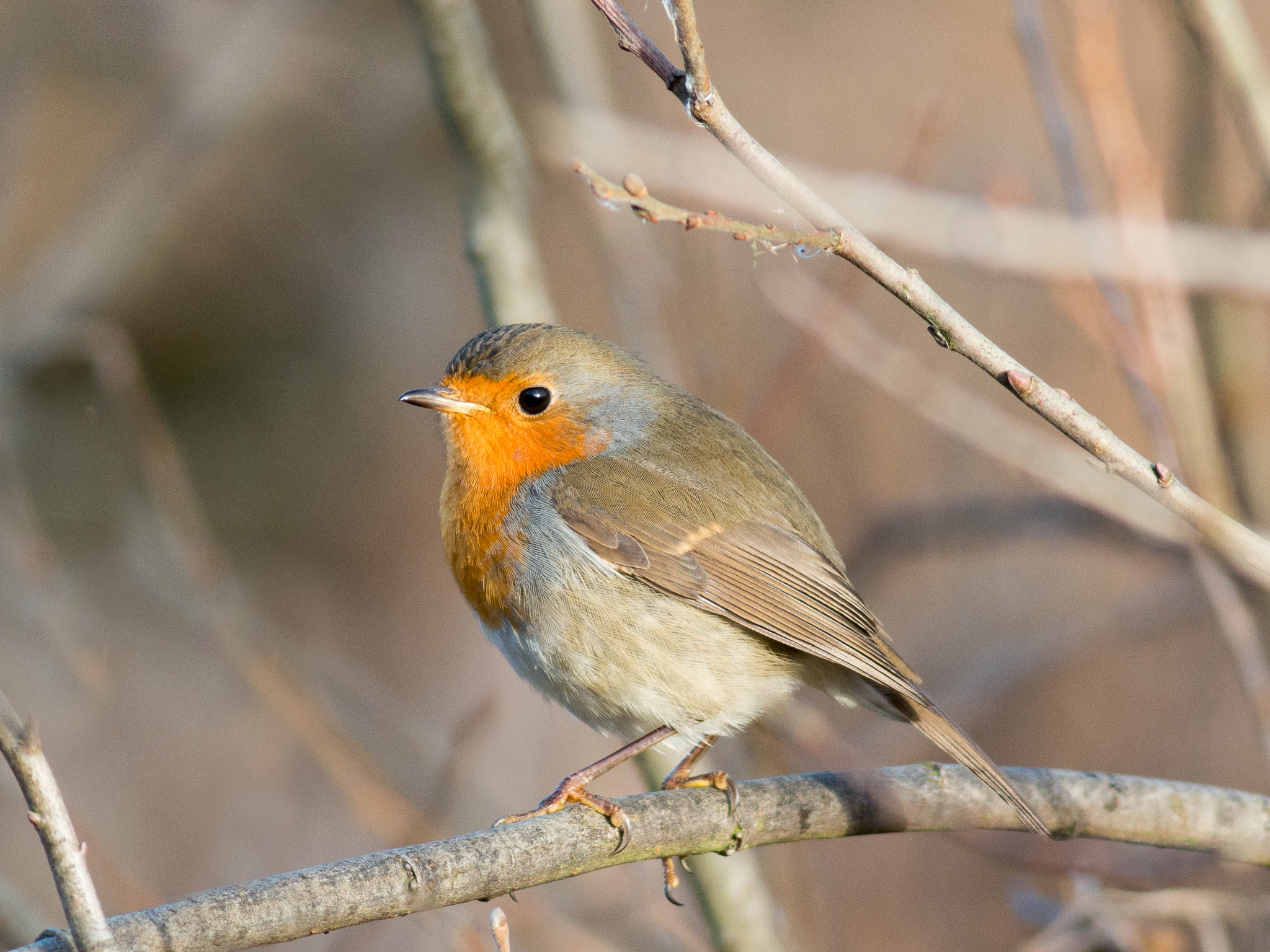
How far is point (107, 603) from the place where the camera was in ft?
21.3

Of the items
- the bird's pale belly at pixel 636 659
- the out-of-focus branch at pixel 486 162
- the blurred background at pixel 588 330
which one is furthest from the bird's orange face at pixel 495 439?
the blurred background at pixel 588 330

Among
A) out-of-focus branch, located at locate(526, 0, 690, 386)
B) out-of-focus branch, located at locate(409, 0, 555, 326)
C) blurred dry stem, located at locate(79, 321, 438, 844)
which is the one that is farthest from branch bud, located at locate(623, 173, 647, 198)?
blurred dry stem, located at locate(79, 321, 438, 844)

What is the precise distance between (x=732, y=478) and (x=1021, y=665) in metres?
2.12

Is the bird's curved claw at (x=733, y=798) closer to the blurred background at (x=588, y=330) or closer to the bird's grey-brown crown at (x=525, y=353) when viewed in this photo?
the blurred background at (x=588, y=330)

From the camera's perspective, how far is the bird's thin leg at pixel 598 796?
7.51 feet

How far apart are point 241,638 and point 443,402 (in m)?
1.24

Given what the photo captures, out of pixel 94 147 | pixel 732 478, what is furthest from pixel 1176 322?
pixel 94 147

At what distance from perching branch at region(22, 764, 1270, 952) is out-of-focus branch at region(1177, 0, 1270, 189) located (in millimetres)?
1521

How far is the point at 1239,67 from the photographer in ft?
9.87

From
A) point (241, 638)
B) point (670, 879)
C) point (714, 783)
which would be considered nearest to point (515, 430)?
point (714, 783)

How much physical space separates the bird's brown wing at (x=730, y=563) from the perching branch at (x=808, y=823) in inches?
8.3

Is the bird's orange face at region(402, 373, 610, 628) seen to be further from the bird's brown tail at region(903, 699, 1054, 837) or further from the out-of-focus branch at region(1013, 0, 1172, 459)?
the out-of-focus branch at region(1013, 0, 1172, 459)

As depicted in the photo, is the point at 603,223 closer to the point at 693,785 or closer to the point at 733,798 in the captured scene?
the point at 693,785

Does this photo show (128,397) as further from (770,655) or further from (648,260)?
(770,655)
